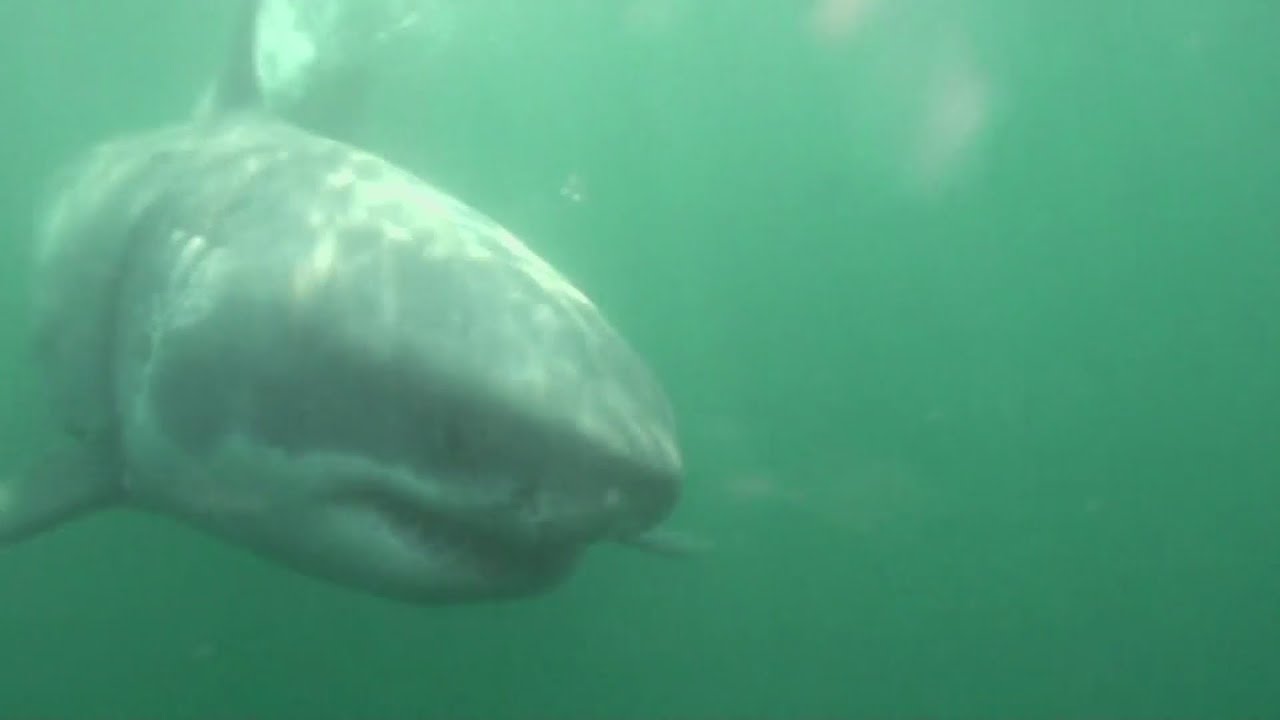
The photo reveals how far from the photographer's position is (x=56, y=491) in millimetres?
5707

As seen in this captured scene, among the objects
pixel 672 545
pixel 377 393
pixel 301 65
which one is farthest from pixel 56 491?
pixel 301 65

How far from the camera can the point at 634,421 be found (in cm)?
357

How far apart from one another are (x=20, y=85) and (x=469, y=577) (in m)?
39.9

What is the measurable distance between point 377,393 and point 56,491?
125 inches

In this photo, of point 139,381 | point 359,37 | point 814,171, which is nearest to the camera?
point 139,381

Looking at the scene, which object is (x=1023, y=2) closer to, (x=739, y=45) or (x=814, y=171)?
(x=739, y=45)

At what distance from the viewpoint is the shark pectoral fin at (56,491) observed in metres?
5.55

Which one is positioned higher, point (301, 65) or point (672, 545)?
point (301, 65)

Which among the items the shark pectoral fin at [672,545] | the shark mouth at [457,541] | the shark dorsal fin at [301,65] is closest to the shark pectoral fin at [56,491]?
the shark mouth at [457,541]

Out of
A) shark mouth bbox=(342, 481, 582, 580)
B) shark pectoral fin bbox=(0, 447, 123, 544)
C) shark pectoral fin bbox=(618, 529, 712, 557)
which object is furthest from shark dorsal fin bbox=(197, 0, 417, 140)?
shark mouth bbox=(342, 481, 582, 580)

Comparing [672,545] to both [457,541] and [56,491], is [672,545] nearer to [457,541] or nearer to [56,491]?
[56,491]

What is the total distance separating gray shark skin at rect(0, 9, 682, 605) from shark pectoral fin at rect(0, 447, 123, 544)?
42 centimetres

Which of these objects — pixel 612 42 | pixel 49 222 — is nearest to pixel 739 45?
pixel 612 42

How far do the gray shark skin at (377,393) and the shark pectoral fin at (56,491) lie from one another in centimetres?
42
